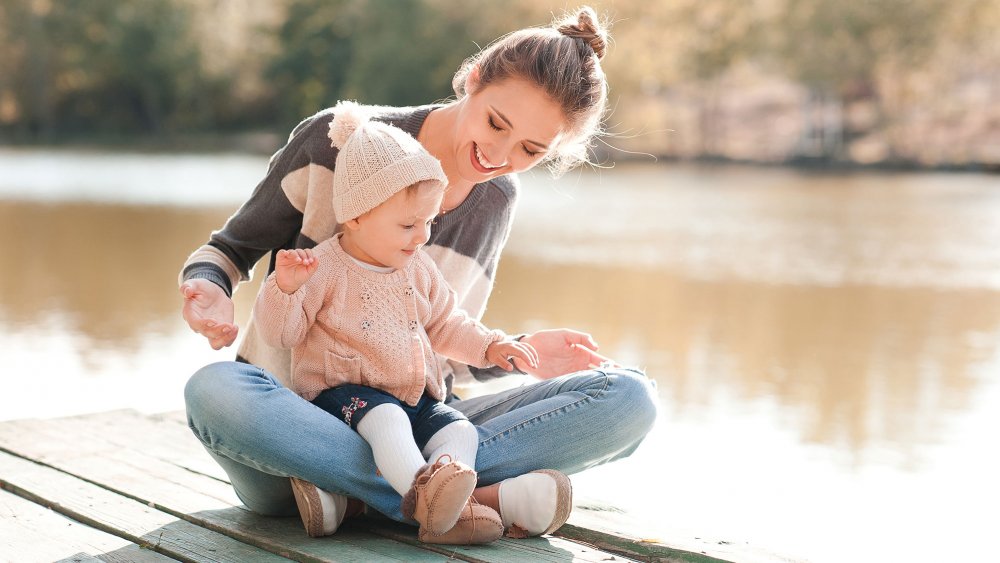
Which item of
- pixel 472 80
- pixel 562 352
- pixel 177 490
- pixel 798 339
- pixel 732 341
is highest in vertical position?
pixel 798 339

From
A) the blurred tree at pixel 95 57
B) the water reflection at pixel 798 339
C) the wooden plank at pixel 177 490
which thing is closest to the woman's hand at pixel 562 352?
the wooden plank at pixel 177 490

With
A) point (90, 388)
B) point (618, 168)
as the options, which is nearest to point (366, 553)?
point (90, 388)

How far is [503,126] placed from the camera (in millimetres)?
2355

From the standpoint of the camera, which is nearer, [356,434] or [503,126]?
[356,434]

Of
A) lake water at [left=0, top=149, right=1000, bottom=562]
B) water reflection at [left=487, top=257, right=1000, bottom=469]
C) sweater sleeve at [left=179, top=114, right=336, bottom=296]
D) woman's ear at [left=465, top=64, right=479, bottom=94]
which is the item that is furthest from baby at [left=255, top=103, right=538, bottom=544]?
water reflection at [left=487, top=257, right=1000, bottom=469]

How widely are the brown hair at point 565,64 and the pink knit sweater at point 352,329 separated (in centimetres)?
48

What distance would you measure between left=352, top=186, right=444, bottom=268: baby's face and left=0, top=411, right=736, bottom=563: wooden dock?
1.58ft

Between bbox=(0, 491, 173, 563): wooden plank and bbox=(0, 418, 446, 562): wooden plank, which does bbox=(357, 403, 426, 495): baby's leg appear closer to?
bbox=(0, 418, 446, 562): wooden plank

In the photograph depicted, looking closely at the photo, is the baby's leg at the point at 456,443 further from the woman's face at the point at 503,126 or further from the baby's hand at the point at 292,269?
the woman's face at the point at 503,126

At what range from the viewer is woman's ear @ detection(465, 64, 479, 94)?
2.43 meters

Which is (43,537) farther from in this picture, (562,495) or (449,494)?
(562,495)

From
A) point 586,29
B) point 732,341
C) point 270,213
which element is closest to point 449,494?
point 270,213

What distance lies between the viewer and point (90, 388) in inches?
192

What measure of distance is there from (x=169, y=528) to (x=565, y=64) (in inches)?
44.9
